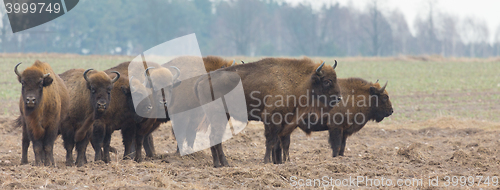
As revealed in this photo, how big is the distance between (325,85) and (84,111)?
15.0 feet

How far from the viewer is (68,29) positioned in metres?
66.7

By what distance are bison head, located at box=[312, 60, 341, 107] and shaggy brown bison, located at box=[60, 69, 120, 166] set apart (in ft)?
12.2

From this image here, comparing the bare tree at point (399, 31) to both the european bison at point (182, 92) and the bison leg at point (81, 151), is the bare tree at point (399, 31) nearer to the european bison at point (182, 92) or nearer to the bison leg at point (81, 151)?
the european bison at point (182, 92)

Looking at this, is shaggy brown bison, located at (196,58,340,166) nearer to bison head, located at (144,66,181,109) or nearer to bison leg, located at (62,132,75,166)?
bison head, located at (144,66,181,109)

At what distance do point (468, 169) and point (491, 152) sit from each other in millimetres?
1995

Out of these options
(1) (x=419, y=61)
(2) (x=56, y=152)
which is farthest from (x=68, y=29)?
(2) (x=56, y=152)

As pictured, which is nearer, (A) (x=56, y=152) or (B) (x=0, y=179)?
(B) (x=0, y=179)

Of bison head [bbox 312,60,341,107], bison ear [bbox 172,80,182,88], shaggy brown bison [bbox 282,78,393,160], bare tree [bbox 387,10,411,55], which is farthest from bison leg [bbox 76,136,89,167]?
bare tree [bbox 387,10,411,55]

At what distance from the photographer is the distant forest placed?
66.6 meters

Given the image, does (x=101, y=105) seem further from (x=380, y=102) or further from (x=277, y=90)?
(x=380, y=102)

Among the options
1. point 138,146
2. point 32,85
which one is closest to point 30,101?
point 32,85

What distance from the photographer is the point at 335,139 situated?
36.5 ft

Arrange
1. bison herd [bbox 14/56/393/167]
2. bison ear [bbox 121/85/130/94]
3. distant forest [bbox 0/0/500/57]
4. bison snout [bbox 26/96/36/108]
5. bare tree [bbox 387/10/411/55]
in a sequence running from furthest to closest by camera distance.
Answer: bare tree [bbox 387/10/411/55], distant forest [bbox 0/0/500/57], bison ear [bbox 121/85/130/94], bison herd [bbox 14/56/393/167], bison snout [bbox 26/96/36/108]

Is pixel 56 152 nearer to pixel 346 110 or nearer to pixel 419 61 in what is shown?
pixel 346 110
